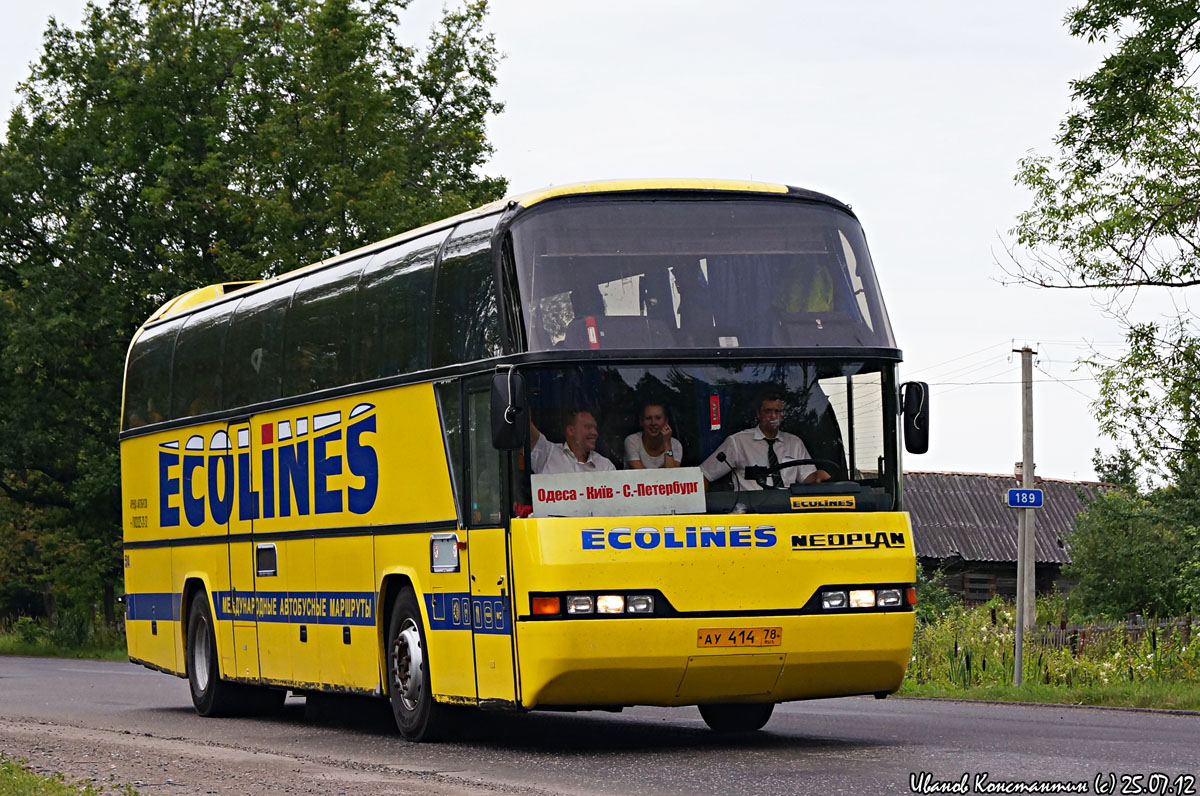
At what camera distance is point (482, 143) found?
4762 centimetres

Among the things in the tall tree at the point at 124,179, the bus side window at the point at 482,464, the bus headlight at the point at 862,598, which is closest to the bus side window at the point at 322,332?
the bus side window at the point at 482,464

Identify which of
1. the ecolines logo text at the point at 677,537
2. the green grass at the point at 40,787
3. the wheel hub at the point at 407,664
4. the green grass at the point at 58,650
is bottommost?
the green grass at the point at 58,650

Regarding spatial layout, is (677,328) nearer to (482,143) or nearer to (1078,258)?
(1078,258)

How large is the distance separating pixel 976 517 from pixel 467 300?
52.3 metres

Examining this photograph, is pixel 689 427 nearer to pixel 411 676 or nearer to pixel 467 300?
pixel 467 300

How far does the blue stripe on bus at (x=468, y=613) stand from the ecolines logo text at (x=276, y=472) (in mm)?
1455

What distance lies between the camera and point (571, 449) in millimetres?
13242

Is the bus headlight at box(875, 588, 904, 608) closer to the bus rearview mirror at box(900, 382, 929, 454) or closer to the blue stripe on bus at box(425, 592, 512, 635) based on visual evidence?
the bus rearview mirror at box(900, 382, 929, 454)

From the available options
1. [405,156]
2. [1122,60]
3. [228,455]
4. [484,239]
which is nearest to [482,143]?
[405,156]

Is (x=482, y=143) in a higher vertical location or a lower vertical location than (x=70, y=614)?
higher

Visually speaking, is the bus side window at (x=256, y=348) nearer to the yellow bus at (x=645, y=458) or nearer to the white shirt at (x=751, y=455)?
the yellow bus at (x=645, y=458)

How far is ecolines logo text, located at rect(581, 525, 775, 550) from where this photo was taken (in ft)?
42.5

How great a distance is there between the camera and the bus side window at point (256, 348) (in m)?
17.9

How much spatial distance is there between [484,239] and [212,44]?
35.3m
